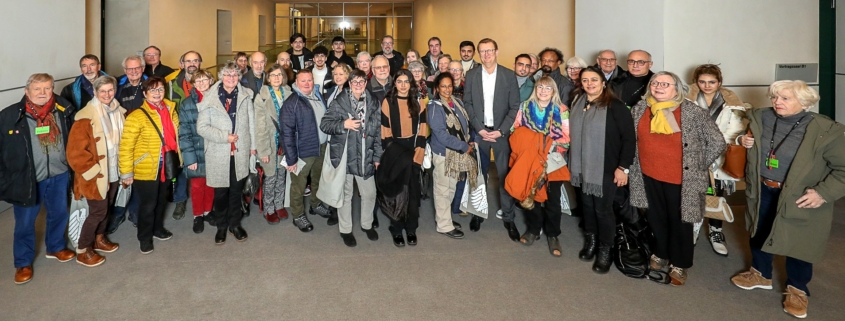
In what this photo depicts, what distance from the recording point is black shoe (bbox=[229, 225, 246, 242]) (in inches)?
183

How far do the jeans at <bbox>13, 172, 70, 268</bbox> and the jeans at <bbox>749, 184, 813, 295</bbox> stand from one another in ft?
16.3

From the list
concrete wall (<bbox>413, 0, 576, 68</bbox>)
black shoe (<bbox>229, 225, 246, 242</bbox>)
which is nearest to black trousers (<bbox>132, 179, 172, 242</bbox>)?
black shoe (<bbox>229, 225, 246, 242</bbox>)

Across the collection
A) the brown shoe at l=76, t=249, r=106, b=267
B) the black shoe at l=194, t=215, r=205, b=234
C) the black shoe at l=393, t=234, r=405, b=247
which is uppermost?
the black shoe at l=194, t=215, r=205, b=234

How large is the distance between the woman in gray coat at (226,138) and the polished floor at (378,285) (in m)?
0.38

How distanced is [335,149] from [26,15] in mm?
3859

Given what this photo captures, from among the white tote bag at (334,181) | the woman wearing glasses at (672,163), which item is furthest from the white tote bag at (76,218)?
the woman wearing glasses at (672,163)

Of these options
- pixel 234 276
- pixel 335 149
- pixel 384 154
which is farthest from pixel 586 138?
pixel 234 276

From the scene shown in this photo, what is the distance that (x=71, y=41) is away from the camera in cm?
650

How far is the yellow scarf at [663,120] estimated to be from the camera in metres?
3.50

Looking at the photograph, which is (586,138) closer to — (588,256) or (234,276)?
(588,256)

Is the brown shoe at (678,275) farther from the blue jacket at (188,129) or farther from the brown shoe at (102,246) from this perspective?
the brown shoe at (102,246)

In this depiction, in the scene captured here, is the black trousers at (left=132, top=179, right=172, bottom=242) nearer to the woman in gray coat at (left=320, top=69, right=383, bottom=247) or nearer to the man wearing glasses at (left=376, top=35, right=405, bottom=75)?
the woman in gray coat at (left=320, top=69, right=383, bottom=247)

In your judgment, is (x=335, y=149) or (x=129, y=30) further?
(x=129, y=30)

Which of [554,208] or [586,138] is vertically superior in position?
[586,138]
